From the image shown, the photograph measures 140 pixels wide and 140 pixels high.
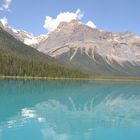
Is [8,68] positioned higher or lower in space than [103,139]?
higher

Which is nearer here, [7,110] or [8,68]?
[7,110]

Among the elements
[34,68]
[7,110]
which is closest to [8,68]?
[34,68]

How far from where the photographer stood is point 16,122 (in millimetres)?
39219

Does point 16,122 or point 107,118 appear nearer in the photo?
point 16,122

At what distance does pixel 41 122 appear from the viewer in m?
40.4

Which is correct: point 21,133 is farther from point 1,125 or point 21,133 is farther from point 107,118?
point 107,118

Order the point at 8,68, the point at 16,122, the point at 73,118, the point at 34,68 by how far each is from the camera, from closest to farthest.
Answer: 1. the point at 16,122
2. the point at 73,118
3. the point at 8,68
4. the point at 34,68

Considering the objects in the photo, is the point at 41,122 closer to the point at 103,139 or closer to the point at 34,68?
the point at 103,139

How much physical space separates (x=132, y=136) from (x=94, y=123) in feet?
23.8

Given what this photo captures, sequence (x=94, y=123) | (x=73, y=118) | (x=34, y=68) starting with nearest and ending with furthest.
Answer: (x=94, y=123) < (x=73, y=118) < (x=34, y=68)

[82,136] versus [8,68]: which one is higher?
[8,68]

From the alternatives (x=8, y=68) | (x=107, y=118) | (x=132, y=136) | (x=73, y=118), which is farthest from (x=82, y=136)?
(x=8, y=68)

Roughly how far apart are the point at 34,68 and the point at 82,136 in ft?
505

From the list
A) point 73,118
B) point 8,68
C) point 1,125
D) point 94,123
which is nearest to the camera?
point 1,125
